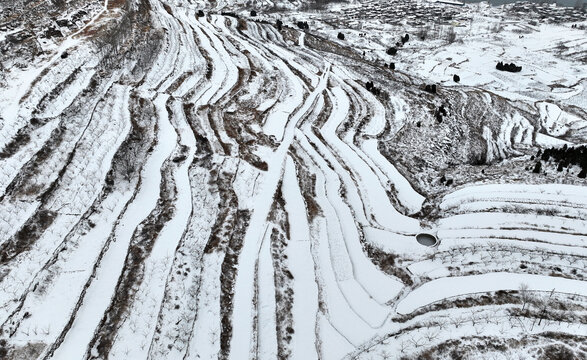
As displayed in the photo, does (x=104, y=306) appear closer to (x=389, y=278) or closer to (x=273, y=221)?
(x=273, y=221)

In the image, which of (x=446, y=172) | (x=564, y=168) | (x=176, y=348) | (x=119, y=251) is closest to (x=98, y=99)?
(x=119, y=251)

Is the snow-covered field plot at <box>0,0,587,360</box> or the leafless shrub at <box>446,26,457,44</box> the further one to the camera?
the leafless shrub at <box>446,26,457,44</box>

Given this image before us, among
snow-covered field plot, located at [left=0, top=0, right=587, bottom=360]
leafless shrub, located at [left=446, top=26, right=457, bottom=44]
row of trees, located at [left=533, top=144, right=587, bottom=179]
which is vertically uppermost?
snow-covered field plot, located at [left=0, top=0, right=587, bottom=360]

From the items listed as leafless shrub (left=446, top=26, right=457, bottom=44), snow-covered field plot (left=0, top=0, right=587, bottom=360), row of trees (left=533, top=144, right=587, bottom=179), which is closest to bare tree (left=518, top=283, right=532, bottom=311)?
snow-covered field plot (left=0, top=0, right=587, bottom=360)

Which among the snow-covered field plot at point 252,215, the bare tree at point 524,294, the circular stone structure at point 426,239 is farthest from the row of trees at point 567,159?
the bare tree at point 524,294

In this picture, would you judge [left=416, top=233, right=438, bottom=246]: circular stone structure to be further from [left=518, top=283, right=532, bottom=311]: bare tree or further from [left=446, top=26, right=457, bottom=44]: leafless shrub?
[left=446, top=26, right=457, bottom=44]: leafless shrub

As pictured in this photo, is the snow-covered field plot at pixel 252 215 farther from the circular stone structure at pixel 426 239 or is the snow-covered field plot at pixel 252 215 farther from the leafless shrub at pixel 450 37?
the leafless shrub at pixel 450 37

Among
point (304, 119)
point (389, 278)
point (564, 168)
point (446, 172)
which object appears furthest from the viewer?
point (304, 119)

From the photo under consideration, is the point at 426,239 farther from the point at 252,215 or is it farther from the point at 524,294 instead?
the point at 252,215
